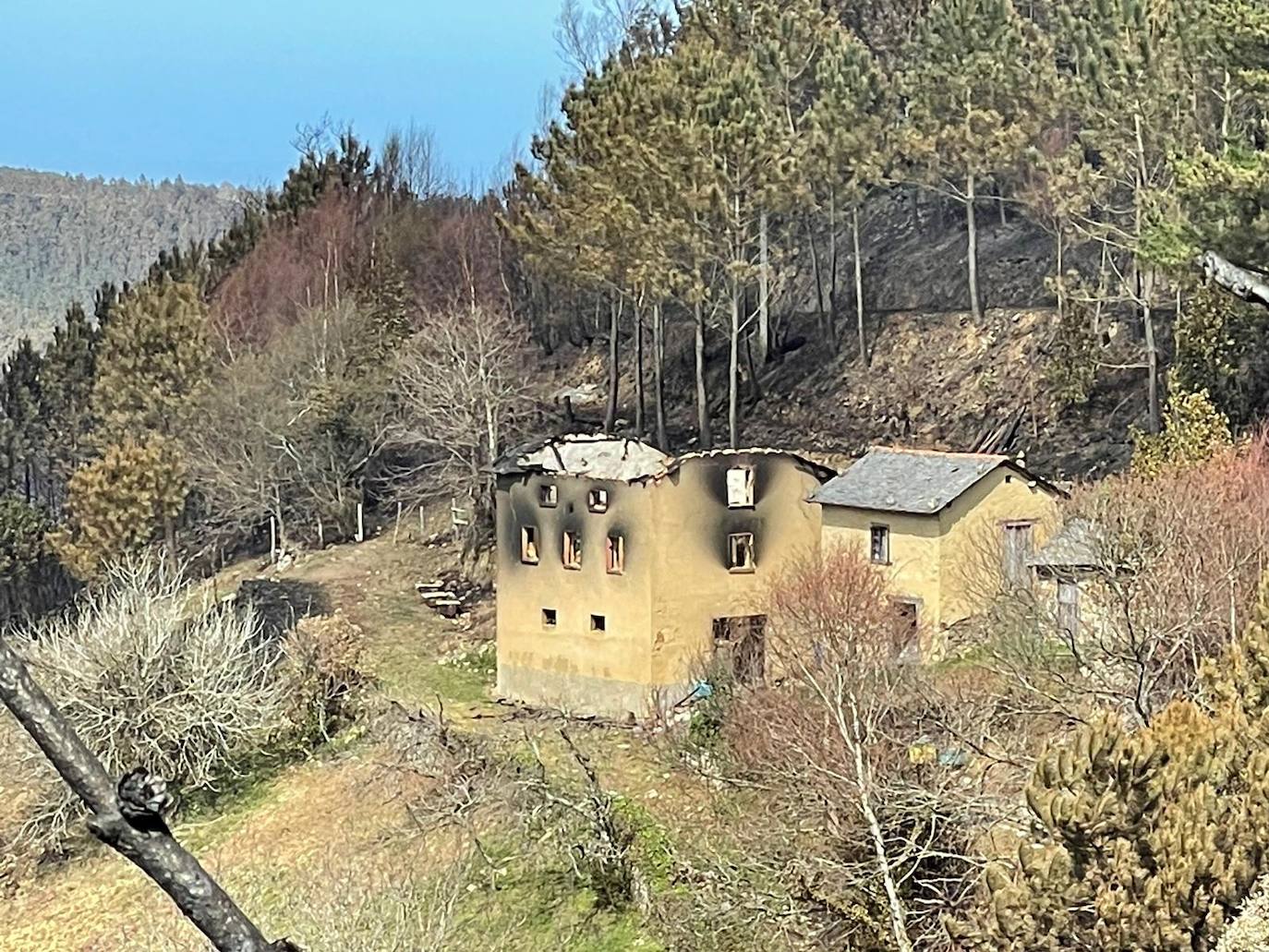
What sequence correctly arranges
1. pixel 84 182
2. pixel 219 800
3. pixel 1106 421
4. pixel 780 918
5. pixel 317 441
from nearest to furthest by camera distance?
pixel 780 918
pixel 219 800
pixel 1106 421
pixel 317 441
pixel 84 182

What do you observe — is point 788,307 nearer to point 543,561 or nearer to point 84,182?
point 543,561

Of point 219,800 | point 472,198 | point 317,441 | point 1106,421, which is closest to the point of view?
point 219,800

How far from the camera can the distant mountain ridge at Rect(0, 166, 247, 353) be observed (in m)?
101

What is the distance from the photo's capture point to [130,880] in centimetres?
2789

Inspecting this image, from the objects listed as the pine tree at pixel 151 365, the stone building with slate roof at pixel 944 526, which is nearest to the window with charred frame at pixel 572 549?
the stone building with slate roof at pixel 944 526

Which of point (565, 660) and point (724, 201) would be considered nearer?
point (565, 660)

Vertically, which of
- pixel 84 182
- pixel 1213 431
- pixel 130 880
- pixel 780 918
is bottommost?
pixel 130 880

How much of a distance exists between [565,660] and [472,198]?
3556 centimetres

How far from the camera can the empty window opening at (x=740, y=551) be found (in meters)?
31.9

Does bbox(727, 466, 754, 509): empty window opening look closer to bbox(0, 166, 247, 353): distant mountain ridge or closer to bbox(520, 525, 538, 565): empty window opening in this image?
bbox(520, 525, 538, 565): empty window opening

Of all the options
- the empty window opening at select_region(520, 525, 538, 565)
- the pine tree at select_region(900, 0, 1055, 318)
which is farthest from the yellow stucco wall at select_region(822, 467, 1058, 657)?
the pine tree at select_region(900, 0, 1055, 318)

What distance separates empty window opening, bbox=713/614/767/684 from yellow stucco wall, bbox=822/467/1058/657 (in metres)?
2.83

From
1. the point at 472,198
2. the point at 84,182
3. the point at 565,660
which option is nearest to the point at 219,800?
the point at 565,660

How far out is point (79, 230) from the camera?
109438mm
